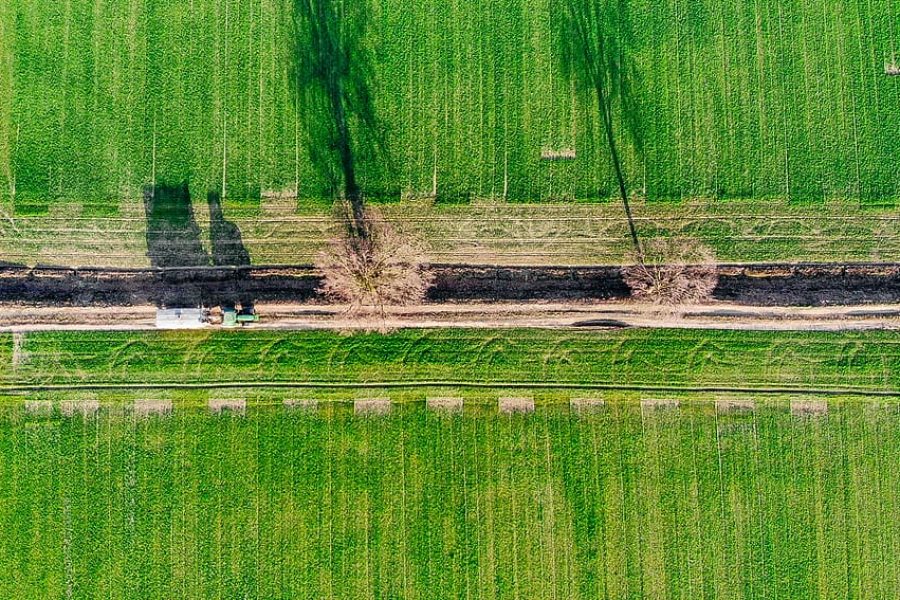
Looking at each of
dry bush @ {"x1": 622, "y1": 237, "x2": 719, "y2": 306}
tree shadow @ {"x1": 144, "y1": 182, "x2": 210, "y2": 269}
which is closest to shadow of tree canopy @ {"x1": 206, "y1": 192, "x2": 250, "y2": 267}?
tree shadow @ {"x1": 144, "y1": 182, "x2": 210, "y2": 269}

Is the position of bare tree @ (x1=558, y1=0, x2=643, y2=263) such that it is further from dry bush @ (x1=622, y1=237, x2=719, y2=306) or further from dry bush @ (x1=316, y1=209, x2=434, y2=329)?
dry bush @ (x1=316, y1=209, x2=434, y2=329)

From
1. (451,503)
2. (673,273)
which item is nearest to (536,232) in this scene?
(673,273)

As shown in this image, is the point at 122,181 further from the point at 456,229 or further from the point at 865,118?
the point at 865,118

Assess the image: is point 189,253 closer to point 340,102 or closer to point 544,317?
point 340,102

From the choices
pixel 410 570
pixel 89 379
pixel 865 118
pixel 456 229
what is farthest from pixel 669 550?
pixel 89 379

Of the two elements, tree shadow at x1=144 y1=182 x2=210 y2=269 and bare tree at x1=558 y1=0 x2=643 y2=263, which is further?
bare tree at x1=558 y1=0 x2=643 y2=263

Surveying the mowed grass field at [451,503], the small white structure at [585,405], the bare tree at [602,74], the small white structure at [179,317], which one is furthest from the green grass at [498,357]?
the bare tree at [602,74]
